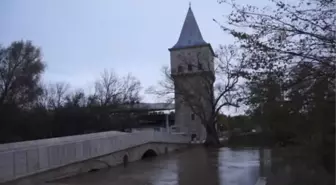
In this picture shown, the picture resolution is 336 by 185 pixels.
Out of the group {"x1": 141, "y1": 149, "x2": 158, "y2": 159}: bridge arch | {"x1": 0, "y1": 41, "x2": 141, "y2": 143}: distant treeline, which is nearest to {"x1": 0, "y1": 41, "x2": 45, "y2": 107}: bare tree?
{"x1": 0, "y1": 41, "x2": 141, "y2": 143}: distant treeline

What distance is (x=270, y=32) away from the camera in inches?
282

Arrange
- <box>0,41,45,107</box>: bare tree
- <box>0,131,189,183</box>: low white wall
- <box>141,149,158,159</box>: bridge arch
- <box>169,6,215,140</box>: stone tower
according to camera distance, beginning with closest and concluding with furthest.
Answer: <box>0,131,189,183</box>: low white wall
<box>141,149,158,159</box>: bridge arch
<box>0,41,45,107</box>: bare tree
<box>169,6,215,140</box>: stone tower

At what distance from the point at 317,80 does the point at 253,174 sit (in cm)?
1189

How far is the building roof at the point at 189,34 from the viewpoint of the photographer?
53.9 meters

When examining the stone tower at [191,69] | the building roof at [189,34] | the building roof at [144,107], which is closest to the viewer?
the stone tower at [191,69]

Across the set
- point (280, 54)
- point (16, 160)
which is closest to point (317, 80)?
point (280, 54)

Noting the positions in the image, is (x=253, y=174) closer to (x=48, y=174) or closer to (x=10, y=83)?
(x=48, y=174)

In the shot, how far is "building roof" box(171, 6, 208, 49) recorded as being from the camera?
5393cm

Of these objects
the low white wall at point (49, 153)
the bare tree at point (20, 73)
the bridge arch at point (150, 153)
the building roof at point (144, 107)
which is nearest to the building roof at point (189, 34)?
the building roof at point (144, 107)

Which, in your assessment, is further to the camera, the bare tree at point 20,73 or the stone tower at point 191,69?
the stone tower at point 191,69

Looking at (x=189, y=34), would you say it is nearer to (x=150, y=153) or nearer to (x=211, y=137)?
(x=211, y=137)

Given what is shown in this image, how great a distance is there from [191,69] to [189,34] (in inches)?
475

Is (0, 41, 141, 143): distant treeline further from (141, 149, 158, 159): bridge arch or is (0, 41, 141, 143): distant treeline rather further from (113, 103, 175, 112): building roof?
(141, 149, 158, 159): bridge arch

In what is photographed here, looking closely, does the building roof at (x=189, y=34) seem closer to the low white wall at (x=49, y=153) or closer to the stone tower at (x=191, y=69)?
the stone tower at (x=191, y=69)
